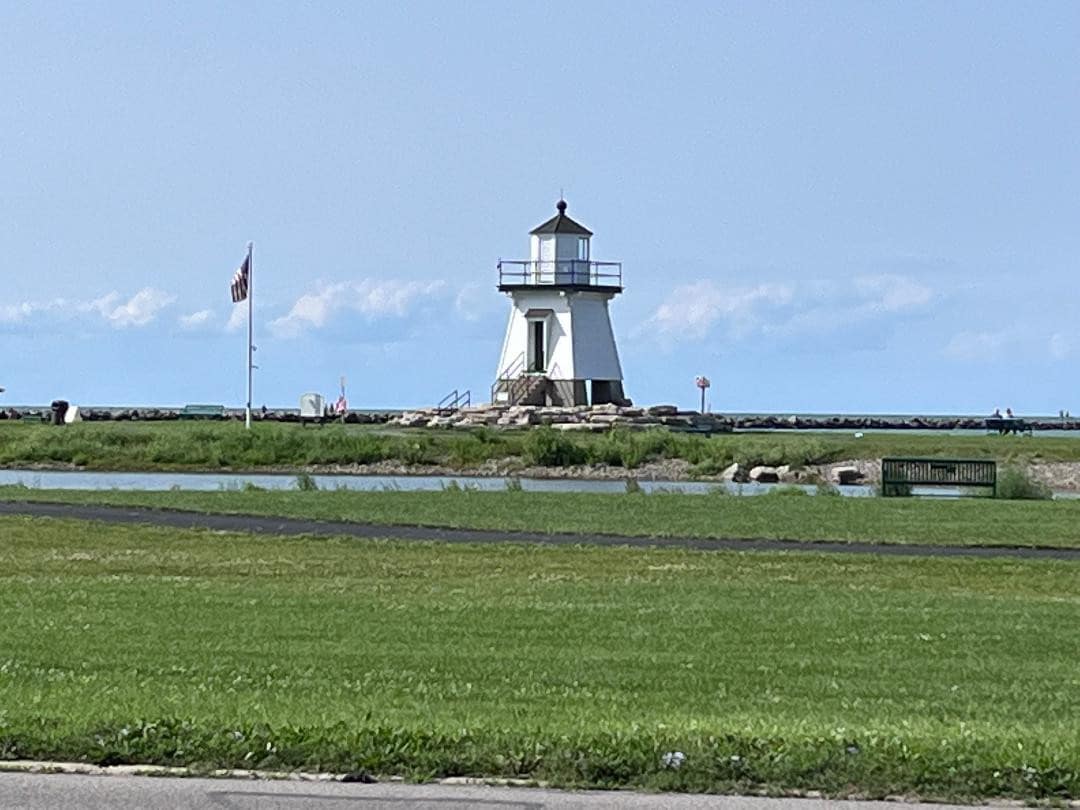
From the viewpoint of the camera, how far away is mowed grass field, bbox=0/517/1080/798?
8.45 m

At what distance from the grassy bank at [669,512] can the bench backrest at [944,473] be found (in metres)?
3.93

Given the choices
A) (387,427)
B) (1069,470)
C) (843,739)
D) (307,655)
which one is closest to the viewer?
(843,739)

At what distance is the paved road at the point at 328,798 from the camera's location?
7.71 m

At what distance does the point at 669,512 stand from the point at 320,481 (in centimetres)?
2012

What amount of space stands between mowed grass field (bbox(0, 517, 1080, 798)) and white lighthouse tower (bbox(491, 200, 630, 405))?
4752 cm

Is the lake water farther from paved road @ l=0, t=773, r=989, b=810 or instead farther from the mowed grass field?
paved road @ l=0, t=773, r=989, b=810

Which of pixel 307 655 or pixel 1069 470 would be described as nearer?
pixel 307 655

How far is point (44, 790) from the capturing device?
25.9 feet

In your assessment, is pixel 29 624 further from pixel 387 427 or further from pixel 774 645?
pixel 387 427

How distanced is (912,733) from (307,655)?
5279 millimetres

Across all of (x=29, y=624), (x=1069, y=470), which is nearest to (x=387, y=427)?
(x=1069, y=470)

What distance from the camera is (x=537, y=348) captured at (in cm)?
7312

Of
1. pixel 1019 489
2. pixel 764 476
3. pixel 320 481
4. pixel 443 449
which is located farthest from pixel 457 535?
pixel 443 449

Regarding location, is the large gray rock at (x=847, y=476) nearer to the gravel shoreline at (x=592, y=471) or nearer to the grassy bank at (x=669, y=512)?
the gravel shoreline at (x=592, y=471)
